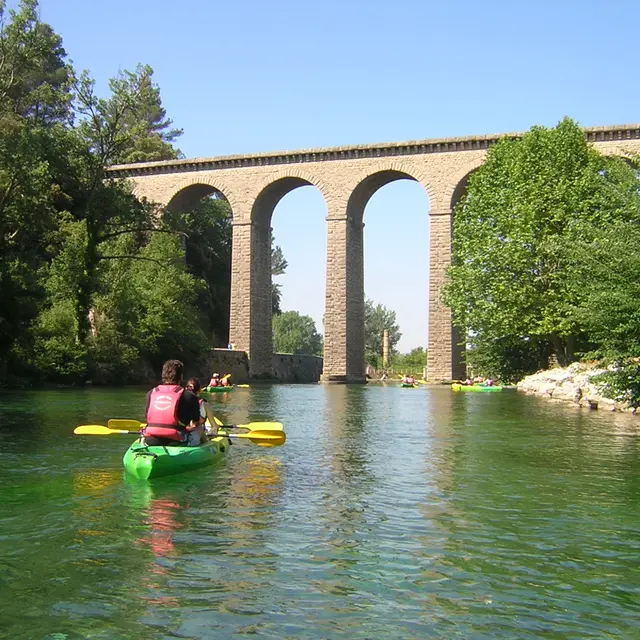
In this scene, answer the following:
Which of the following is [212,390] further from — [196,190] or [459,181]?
[196,190]

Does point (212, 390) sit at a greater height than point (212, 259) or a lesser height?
lesser

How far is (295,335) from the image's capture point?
366ft

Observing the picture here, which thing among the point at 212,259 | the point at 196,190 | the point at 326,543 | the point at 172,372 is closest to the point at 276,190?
the point at 196,190

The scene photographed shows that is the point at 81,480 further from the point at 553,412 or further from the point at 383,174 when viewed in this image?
the point at 383,174

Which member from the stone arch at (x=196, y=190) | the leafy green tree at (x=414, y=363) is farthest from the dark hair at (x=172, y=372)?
the leafy green tree at (x=414, y=363)

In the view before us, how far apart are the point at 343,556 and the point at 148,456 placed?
4.33 metres

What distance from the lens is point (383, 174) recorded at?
48312 mm

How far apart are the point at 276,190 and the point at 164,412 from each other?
134 feet

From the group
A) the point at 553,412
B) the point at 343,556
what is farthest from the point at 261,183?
the point at 343,556

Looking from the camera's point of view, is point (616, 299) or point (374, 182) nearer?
point (616, 299)

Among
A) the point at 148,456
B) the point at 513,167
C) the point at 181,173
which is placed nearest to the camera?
the point at 148,456

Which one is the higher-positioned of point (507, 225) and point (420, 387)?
point (507, 225)

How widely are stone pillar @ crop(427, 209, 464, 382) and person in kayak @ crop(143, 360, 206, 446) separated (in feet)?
114

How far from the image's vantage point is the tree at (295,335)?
363ft
